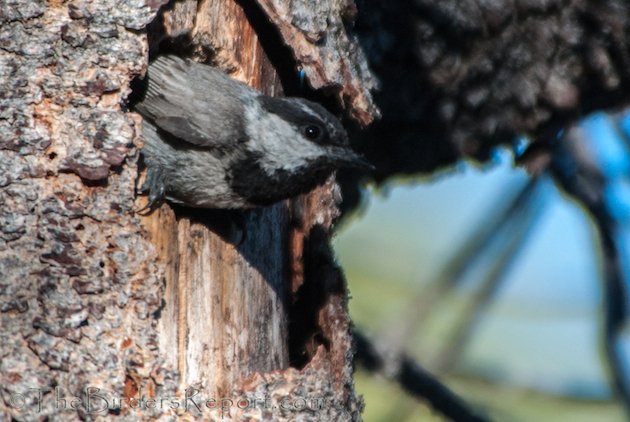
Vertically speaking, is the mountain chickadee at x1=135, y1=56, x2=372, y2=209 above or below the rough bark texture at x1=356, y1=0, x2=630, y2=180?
below

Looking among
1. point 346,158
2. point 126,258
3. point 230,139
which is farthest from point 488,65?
point 126,258

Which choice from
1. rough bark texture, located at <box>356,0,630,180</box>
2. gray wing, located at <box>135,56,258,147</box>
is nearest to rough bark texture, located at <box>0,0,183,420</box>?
gray wing, located at <box>135,56,258,147</box>

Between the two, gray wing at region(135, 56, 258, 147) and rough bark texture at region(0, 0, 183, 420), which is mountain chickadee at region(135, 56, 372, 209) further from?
rough bark texture at region(0, 0, 183, 420)

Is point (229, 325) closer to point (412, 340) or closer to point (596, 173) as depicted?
point (412, 340)

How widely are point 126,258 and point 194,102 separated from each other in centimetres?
86

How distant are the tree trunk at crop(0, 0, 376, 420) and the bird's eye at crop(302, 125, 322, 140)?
0.44 feet

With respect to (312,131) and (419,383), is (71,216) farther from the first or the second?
(419,383)

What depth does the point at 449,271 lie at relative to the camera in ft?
13.4

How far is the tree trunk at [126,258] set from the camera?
2582mm

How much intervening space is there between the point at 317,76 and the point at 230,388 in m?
1.07

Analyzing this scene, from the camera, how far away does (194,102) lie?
11.3 feet

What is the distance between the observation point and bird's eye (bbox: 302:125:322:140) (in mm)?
3367

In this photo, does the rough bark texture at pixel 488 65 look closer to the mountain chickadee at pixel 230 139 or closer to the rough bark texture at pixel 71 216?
the mountain chickadee at pixel 230 139

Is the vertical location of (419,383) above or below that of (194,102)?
below
